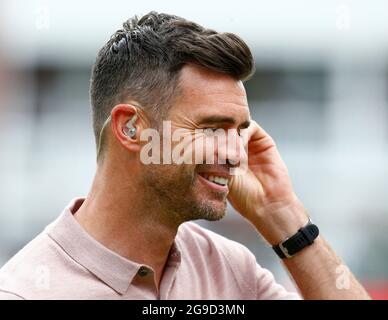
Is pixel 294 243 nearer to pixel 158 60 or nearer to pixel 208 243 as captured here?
pixel 208 243

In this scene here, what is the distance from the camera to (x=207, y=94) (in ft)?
7.97

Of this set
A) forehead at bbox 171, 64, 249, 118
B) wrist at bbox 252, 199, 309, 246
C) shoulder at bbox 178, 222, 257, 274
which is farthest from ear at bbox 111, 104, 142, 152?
wrist at bbox 252, 199, 309, 246

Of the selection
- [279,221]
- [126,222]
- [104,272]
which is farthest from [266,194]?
[104,272]

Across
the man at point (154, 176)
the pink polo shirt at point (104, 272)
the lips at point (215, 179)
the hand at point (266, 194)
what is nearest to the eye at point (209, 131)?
the man at point (154, 176)

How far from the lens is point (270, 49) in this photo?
10016 millimetres

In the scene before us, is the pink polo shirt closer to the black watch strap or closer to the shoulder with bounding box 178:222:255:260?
the shoulder with bounding box 178:222:255:260

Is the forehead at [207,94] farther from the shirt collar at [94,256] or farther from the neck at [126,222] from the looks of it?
the shirt collar at [94,256]

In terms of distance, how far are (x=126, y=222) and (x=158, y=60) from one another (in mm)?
492

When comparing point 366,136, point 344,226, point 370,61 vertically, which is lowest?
point 344,226
